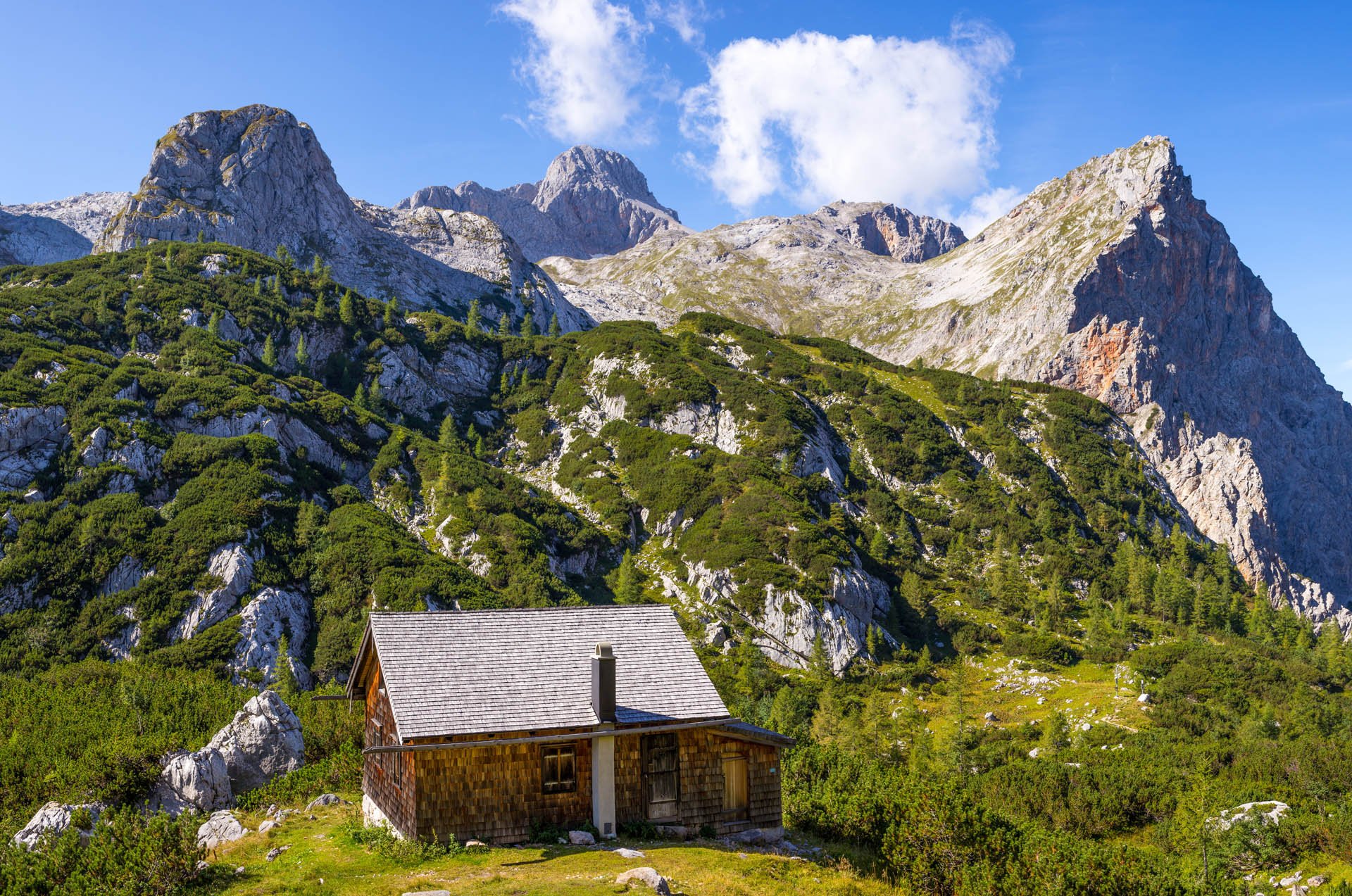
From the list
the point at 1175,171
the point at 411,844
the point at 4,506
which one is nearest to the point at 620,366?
the point at 4,506

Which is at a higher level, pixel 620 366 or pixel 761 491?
pixel 620 366

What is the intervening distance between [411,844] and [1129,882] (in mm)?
18376

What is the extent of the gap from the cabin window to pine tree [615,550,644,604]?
48696 millimetres

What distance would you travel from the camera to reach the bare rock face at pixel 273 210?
144m

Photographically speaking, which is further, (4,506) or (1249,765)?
(4,506)

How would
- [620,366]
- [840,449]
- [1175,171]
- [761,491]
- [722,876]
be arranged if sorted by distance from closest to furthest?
[722,876] → [761,491] → [840,449] → [620,366] → [1175,171]

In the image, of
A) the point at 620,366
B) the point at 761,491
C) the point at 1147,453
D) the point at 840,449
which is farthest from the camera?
the point at 1147,453

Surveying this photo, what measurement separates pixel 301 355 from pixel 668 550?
5817 centimetres

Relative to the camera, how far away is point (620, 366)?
397ft

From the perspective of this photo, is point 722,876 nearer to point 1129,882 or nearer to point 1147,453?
point 1129,882

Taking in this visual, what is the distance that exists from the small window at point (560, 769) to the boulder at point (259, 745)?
14287mm


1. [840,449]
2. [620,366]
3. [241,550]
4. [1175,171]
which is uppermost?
[1175,171]

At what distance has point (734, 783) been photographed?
25.1 meters

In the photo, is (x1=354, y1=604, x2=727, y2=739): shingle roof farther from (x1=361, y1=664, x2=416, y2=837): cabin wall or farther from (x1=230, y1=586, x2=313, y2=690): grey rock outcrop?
(x1=230, y1=586, x2=313, y2=690): grey rock outcrop
